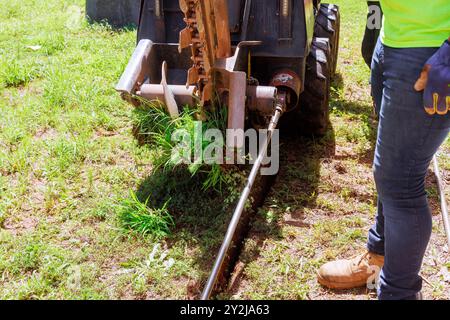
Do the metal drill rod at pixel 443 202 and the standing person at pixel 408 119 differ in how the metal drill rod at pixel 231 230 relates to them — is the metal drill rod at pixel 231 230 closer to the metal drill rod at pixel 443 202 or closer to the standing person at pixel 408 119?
the standing person at pixel 408 119

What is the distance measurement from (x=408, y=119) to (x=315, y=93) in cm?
196

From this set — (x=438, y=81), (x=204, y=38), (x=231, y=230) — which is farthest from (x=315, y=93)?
(x=438, y=81)

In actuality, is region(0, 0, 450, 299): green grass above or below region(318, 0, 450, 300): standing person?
below

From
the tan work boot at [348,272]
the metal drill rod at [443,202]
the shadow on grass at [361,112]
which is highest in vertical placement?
the shadow on grass at [361,112]

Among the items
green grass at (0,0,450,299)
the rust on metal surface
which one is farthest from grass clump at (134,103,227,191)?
the rust on metal surface

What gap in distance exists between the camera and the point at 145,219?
3.14 m

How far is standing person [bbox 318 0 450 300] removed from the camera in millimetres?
1830

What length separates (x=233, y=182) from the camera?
128 inches

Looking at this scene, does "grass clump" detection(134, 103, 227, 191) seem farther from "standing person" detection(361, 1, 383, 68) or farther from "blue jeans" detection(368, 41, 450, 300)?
"standing person" detection(361, 1, 383, 68)

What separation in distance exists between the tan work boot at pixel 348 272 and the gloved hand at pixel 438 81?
1033 mm

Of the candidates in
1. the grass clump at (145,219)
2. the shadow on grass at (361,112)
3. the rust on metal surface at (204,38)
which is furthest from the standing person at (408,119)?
the shadow on grass at (361,112)

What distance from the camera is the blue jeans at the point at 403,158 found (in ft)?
6.29
